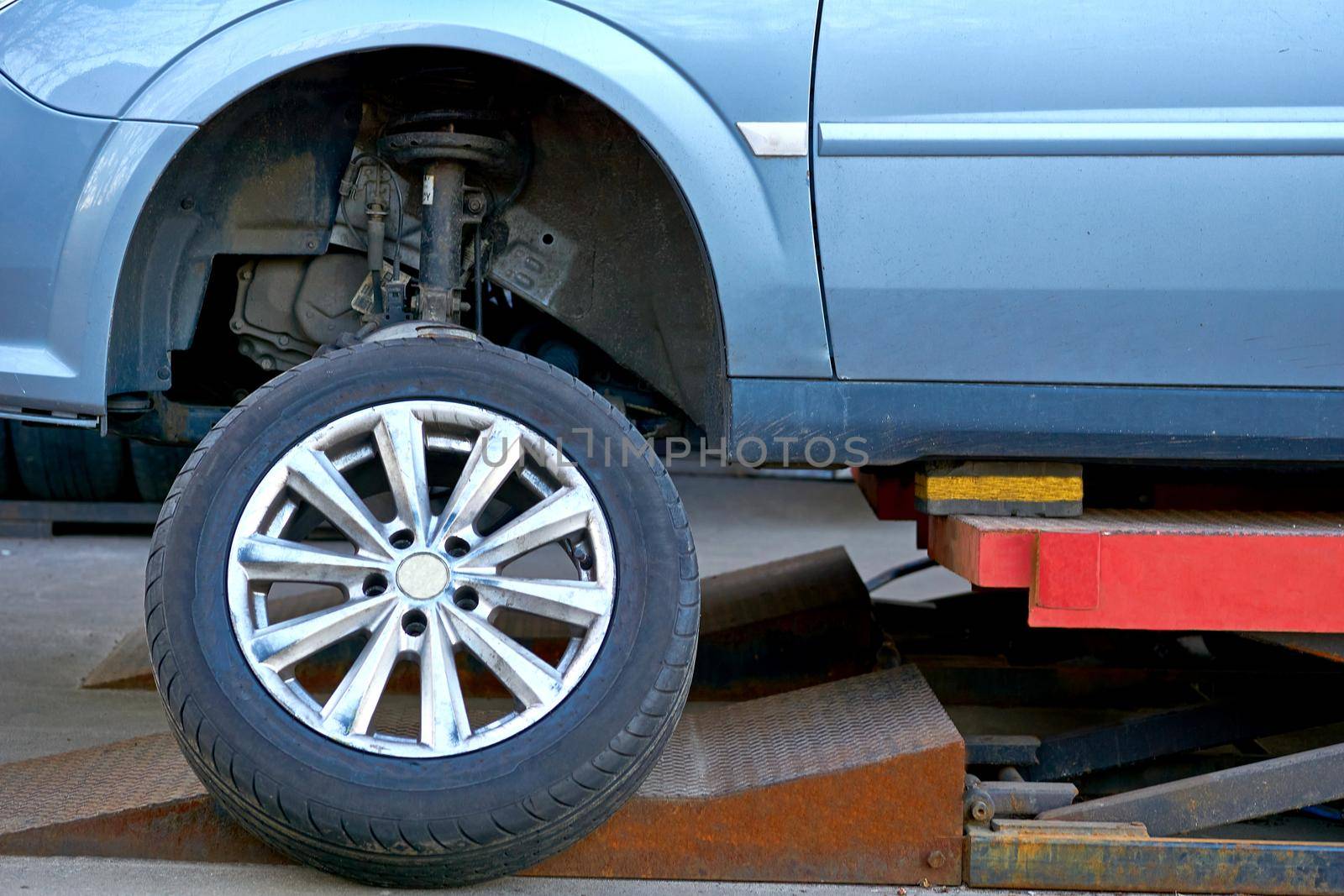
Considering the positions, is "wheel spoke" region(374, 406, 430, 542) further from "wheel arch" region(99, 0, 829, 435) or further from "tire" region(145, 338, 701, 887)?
"wheel arch" region(99, 0, 829, 435)

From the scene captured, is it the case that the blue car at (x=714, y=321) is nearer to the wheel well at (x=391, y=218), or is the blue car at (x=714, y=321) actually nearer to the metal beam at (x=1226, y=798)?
the wheel well at (x=391, y=218)

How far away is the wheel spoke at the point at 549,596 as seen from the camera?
1.90 meters

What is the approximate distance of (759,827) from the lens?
1.95 metres

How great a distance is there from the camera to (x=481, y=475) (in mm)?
1943

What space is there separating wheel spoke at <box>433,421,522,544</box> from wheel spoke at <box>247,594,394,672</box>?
0.16 meters

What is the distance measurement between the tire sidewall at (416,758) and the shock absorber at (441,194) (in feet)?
1.15

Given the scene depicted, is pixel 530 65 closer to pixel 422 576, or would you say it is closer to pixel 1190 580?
pixel 422 576

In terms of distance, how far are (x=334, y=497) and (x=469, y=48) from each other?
0.79 meters

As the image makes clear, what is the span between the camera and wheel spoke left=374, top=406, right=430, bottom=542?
1.91m

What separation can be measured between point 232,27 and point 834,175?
41.3 inches

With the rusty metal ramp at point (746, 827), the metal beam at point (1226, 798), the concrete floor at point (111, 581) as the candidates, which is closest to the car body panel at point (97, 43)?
the rusty metal ramp at point (746, 827)

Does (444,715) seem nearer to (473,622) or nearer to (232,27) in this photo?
(473,622)

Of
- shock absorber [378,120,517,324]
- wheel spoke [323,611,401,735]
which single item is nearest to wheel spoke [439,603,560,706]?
wheel spoke [323,611,401,735]

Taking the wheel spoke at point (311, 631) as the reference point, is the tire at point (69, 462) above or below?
above
